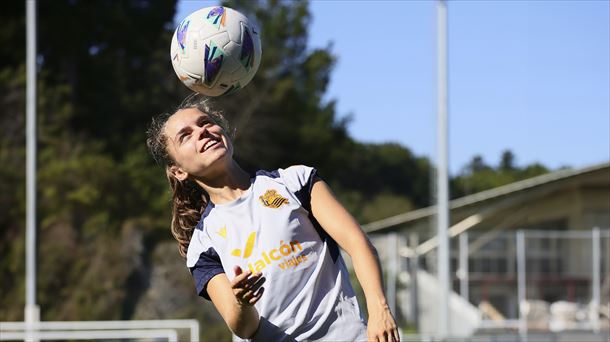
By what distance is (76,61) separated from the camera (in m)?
30.0

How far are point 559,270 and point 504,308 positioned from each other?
1.26 meters

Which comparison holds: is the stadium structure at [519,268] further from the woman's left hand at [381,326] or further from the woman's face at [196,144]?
the woman's left hand at [381,326]

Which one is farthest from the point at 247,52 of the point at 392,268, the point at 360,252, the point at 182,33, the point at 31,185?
the point at 392,268

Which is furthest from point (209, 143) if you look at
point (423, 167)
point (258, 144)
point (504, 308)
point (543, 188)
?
point (423, 167)

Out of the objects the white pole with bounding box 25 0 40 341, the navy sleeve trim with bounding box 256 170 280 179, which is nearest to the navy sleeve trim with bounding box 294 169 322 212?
the navy sleeve trim with bounding box 256 170 280 179

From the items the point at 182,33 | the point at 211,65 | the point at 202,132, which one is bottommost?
the point at 202,132

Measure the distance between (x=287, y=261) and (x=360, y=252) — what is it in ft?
0.83

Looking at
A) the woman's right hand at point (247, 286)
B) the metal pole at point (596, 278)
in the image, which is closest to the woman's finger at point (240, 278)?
the woman's right hand at point (247, 286)

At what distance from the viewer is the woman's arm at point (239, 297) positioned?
3.45 meters

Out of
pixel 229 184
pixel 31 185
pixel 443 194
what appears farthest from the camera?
pixel 31 185

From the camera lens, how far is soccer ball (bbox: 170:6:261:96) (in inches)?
190

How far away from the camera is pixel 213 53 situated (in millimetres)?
4789

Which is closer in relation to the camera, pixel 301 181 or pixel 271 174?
pixel 301 181

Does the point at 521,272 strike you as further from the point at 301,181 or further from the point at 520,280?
the point at 301,181
